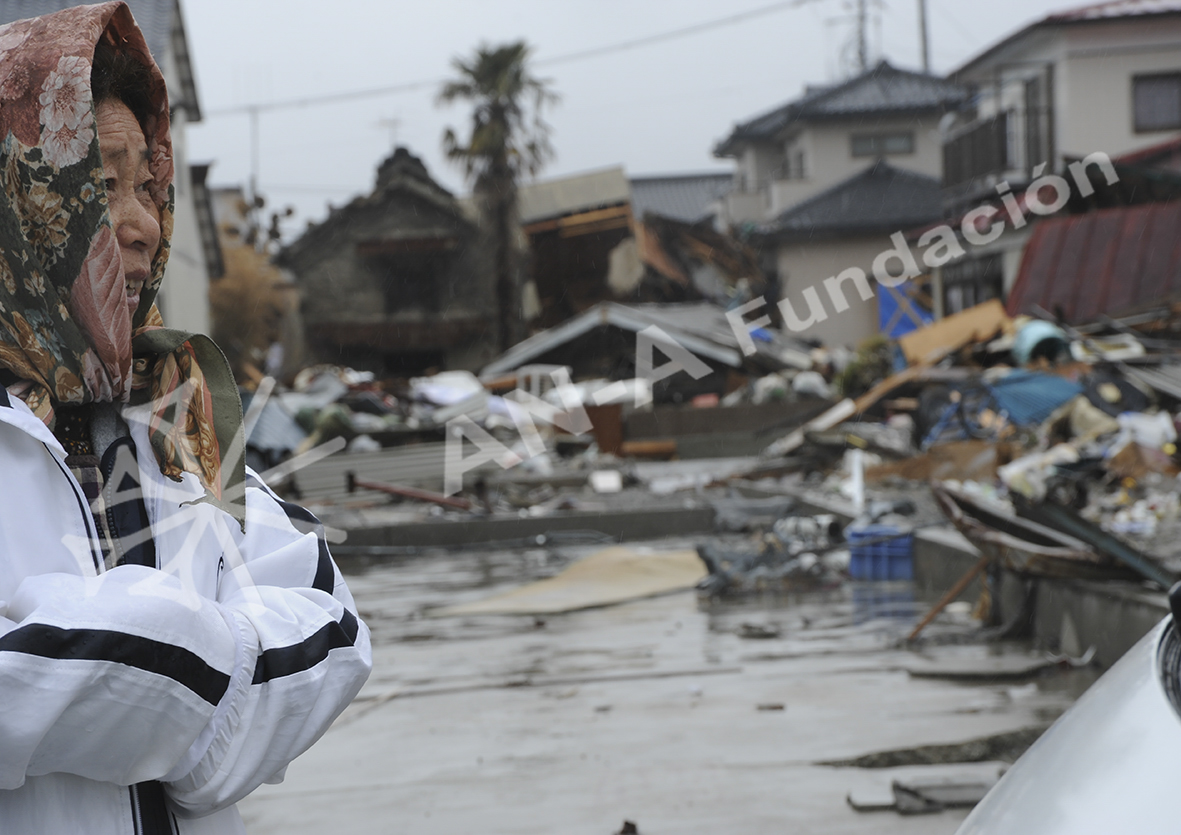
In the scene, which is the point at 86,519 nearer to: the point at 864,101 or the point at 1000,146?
the point at 1000,146

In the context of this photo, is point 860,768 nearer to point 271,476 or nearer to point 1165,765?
point 1165,765

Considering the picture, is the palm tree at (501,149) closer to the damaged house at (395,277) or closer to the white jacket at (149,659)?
the damaged house at (395,277)

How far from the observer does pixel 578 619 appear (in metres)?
8.43

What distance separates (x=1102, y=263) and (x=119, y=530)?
66.1ft

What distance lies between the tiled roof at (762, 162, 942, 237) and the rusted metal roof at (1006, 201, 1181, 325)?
1435cm

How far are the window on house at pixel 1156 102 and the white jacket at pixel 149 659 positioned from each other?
26.6 m

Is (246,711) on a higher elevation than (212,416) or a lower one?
lower

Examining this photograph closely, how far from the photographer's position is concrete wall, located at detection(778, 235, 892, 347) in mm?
36594

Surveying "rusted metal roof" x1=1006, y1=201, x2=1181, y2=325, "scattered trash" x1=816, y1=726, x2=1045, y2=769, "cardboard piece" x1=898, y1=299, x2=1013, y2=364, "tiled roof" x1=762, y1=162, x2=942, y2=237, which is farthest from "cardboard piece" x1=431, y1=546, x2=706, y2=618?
"tiled roof" x1=762, y1=162, x2=942, y2=237

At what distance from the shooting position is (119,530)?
1464mm

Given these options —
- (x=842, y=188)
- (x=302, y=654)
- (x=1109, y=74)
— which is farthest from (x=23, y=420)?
(x=842, y=188)

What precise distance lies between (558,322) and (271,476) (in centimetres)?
2157

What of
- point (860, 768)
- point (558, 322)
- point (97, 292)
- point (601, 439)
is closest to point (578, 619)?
point (860, 768)

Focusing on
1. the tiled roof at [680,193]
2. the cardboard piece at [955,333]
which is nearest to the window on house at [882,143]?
the tiled roof at [680,193]
